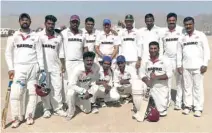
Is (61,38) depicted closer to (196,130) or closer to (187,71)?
(187,71)

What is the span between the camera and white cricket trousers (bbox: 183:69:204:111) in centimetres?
799

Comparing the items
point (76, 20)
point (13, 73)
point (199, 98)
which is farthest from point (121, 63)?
point (13, 73)

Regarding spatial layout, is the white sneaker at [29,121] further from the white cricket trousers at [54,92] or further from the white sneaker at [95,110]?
the white sneaker at [95,110]

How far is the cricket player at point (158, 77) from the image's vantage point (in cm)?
802

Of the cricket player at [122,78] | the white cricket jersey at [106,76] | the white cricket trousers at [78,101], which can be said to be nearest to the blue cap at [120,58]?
the cricket player at [122,78]

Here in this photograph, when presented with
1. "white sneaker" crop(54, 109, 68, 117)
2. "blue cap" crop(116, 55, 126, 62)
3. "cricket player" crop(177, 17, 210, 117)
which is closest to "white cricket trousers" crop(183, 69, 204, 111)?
"cricket player" crop(177, 17, 210, 117)

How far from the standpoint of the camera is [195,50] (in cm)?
796

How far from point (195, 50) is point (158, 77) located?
3.80ft

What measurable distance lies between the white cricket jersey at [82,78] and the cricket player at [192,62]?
2.23m

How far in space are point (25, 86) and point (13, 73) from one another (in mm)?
420

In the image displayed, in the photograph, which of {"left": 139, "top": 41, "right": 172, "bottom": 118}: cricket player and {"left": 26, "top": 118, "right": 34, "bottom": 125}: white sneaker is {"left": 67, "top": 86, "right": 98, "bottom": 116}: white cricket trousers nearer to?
{"left": 26, "top": 118, "right": 34, "bottom": 125}: white sneaker

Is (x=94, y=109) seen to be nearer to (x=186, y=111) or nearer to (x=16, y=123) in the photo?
(x=16, y=123)

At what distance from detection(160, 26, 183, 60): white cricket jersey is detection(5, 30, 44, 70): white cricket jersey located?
3.47 m

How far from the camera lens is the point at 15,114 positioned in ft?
24.5
